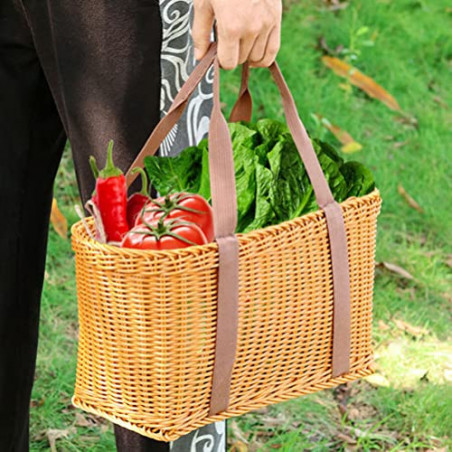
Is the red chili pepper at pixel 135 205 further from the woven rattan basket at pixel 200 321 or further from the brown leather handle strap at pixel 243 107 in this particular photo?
the brown leather handle strap at pixel 243 107

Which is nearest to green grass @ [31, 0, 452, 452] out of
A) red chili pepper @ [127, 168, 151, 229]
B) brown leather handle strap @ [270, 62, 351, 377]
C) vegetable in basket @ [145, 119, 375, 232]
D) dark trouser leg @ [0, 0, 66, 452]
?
dark trouser leg @ [0, 0, 66, 452]

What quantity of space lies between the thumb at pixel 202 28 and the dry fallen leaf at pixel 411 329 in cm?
176

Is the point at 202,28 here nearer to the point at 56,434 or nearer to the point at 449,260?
the point at 56,434

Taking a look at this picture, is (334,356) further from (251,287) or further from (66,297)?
(66,297)

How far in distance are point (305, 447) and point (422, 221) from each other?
1492 millimetres

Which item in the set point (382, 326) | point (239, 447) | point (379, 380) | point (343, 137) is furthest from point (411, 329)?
point (343, 137)

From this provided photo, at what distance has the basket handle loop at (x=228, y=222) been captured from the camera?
4.83 feet

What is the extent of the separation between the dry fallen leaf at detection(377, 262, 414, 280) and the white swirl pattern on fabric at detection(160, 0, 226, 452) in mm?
1577

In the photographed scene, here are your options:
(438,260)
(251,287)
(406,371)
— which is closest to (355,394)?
(406,371)

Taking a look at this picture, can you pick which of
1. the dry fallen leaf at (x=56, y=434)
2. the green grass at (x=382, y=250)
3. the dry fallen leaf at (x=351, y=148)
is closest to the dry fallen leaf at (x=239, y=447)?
the green grass at (x=382, y=250)

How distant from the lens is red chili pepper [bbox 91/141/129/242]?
148 cm

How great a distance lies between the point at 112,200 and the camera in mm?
1487

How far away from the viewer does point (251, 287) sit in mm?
1530

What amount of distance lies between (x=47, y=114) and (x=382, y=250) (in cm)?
196
